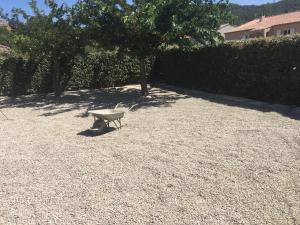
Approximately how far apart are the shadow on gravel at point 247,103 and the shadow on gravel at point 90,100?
2.77ft

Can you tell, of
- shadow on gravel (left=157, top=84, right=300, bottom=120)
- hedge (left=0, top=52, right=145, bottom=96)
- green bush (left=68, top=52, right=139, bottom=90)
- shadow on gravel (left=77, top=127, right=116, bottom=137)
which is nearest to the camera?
shadow on gravel (left=77, top=127, right=116, bottom=137)

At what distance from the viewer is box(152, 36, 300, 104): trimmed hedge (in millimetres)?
12836

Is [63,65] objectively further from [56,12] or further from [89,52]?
[56,12]

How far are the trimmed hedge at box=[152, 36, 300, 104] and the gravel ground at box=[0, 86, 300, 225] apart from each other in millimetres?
1221

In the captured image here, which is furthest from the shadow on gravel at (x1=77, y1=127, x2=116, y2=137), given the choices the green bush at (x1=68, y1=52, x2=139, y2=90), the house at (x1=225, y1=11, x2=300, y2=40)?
the house at (x1=225, y1=11, x2=300, y2=40)

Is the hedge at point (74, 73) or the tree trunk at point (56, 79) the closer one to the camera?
the tree trunk at point (56, 79)

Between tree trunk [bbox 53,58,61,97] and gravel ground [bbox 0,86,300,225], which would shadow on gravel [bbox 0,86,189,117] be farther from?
gravel ground [bbox 0,86,300,225]

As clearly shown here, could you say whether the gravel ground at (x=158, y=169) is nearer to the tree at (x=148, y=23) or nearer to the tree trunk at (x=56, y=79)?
the tree at (x=148, y=23)

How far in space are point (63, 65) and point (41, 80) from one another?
4.37 ft

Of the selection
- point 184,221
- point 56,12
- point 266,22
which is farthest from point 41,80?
point 266,22

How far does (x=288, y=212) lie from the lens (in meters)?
5.12

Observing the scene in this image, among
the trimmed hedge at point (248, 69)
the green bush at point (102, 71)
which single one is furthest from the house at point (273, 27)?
the trimmed hedge at point (248, 69)

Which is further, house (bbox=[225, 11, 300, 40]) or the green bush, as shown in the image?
house (bbox=[225, 11, 300, 40])

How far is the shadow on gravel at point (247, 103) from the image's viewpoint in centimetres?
1147
